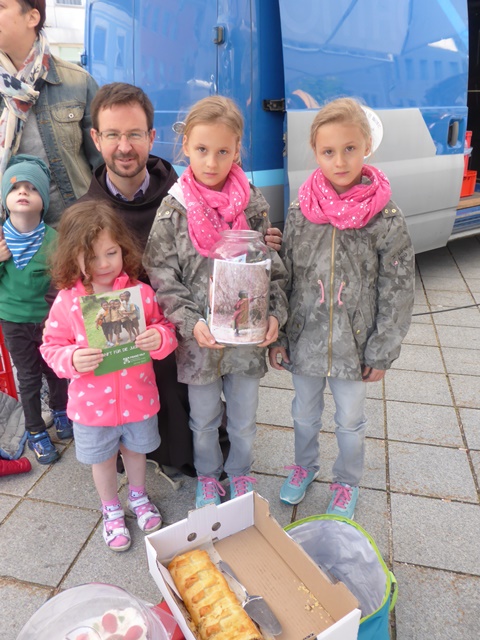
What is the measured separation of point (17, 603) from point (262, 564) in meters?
0.96

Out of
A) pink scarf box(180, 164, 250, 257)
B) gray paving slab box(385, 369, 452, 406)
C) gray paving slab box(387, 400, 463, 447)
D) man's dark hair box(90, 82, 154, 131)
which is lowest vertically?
gray paving slab box(387, 400, 463, 447)

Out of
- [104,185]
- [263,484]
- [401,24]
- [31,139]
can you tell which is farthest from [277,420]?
[401,24]

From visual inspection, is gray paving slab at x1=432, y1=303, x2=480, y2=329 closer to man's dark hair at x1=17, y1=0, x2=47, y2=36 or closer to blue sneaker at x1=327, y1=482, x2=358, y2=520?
blue sneaker at x1=327, y1=482, x2=358, y2=520

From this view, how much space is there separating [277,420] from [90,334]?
1.60m

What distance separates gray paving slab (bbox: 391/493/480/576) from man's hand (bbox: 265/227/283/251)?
1.33 m

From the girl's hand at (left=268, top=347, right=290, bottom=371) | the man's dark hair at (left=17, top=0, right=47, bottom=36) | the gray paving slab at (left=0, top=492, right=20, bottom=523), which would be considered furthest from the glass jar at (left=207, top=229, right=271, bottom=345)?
the man's dark hair at (left=17, top=0, right=47, bottom=36)

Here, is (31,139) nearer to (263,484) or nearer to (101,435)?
(101,435)

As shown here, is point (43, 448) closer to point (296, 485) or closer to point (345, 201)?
point (296, 485)

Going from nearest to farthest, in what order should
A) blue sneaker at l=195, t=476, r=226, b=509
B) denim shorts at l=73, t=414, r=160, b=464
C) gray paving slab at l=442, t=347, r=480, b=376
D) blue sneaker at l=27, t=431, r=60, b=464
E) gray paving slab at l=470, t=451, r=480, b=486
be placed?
1. denim shorts at l=73, t=414, r=160, b=464
2. blue sneaker at l=195, t=476, r=226, b=509
3. gray paving slab at l=470, t=451, r=480, b=486
4. blue sneaker at l=27, t=431, r=60, b=464
5. gray paving slab at l=442, t=347, r=480, b=376

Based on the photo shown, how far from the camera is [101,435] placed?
6.87 ft

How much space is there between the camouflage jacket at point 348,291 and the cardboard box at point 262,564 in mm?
665

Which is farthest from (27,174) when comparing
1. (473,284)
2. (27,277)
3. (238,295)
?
(473,284)

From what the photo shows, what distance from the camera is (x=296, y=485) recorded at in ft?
8.09

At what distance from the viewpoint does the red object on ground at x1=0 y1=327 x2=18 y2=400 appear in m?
2.89
